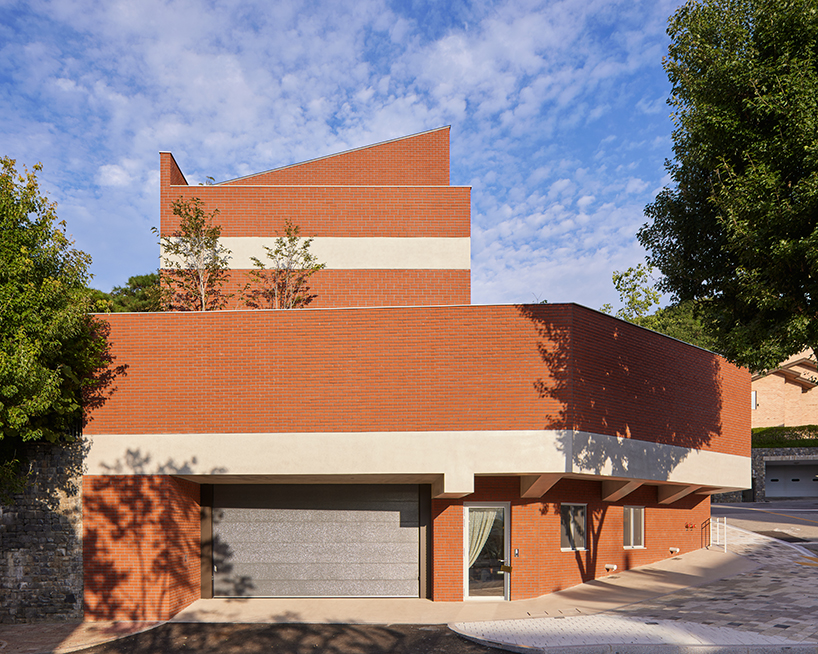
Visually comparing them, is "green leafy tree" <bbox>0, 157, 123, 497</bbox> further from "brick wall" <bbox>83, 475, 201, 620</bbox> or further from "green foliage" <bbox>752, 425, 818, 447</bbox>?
"green foliage" <bbox>752, 425, 818, 447</bbox>

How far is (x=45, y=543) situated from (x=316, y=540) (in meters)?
6.45

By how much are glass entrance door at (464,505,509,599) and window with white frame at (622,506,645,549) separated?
5.30m

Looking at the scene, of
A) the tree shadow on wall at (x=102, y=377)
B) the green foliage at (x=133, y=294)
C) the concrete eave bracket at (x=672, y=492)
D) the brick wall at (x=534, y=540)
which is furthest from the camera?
the green foliage at (x=133, y=294)

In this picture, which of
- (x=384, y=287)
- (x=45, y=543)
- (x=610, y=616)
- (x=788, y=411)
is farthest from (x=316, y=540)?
(x=788, y=411)

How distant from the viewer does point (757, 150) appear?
37.5 ft

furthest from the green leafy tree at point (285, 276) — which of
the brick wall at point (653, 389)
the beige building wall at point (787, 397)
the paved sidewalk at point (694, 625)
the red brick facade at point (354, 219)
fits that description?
the beige building wall at point (787, 397)

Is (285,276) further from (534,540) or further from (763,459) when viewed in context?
(763,459)

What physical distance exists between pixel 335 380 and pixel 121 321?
557 cm

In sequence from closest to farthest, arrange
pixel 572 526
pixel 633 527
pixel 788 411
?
pixel 572 526
pixel 633 527
pixel 788 411

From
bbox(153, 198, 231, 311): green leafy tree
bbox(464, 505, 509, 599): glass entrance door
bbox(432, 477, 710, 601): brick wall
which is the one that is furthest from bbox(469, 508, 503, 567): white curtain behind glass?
bbox(153, 198, 231, 311): green leafy tree

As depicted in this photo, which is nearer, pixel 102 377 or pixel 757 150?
pixel 757 150

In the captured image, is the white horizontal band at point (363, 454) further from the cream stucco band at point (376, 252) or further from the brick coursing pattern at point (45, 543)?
the cream stucco band at point (376, 252)

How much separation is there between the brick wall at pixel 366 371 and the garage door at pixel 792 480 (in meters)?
34.6

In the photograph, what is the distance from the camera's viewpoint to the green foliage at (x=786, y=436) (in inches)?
1517
